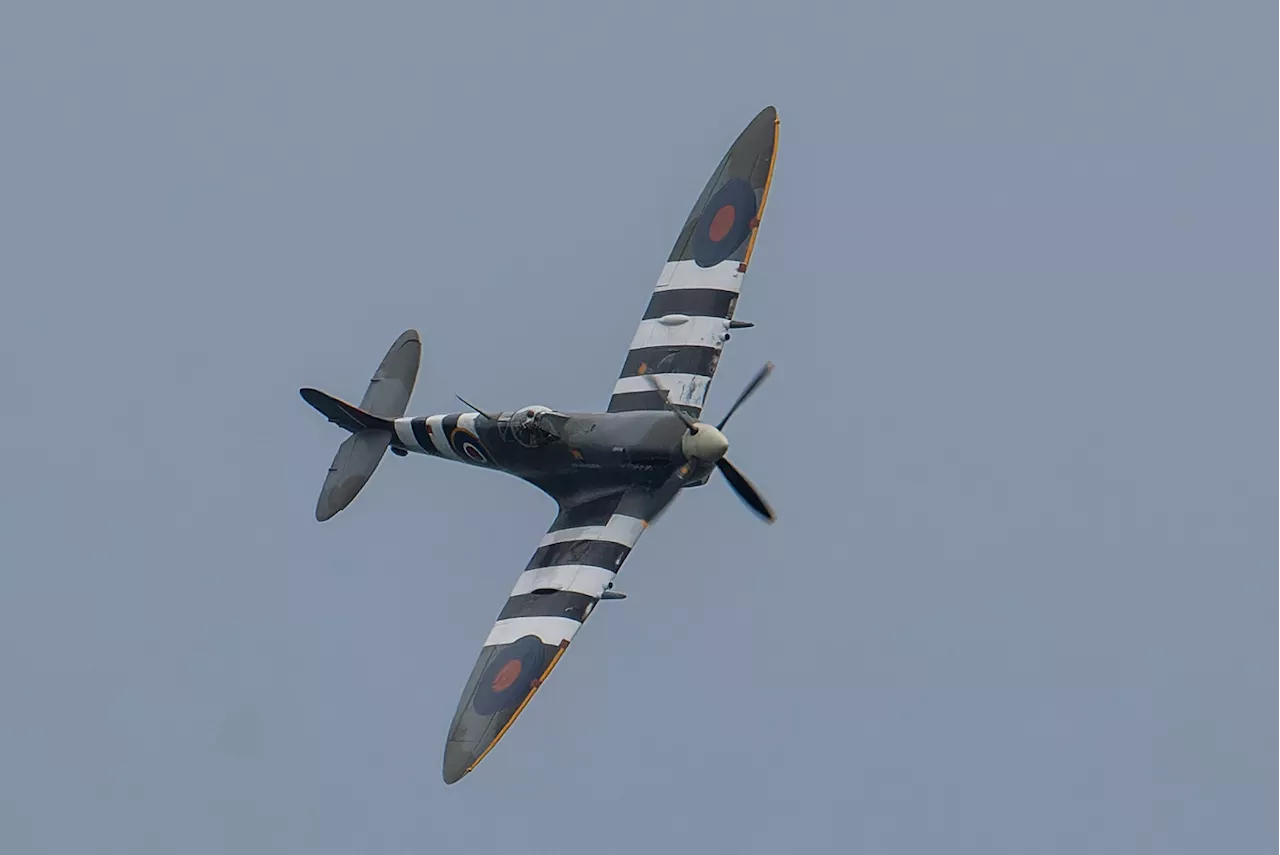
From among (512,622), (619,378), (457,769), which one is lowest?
(457,769)

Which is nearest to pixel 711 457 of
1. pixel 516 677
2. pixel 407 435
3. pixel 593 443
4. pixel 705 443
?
pixel 705 443

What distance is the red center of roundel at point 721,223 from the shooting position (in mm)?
48094

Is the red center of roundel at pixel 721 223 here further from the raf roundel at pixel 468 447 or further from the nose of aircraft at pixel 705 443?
the raf roundel at pixel 468 447

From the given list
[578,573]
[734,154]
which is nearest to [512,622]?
[578,573]

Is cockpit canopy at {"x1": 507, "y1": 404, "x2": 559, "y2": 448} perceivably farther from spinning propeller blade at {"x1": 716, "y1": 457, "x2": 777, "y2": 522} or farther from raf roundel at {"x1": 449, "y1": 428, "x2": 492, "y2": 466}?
spinning propeller blade at {"x1": 716, "y1": 457, "x2": 777, "y2": 522}

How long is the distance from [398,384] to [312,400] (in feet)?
6.55

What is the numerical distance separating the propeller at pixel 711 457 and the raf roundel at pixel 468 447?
432 centimetres

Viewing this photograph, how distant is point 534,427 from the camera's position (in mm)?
45250

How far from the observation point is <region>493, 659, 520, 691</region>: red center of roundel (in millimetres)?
42062

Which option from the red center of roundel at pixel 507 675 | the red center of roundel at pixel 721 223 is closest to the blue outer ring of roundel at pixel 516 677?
the red center of roundel at pixel 507 675

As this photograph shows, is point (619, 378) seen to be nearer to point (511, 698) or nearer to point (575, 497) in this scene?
point (575, 497)

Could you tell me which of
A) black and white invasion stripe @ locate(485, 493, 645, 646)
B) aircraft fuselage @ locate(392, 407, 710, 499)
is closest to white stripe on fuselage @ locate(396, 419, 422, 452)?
aircraft fuselage @ locate(392, 407, 710, 499)

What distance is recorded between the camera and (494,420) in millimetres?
46156

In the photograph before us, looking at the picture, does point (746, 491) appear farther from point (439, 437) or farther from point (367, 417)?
point (367, 417)
